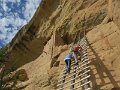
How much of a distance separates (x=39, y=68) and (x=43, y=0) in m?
5.37

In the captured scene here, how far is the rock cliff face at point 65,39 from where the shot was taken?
10.5 meters

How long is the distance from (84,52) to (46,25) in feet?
20.7

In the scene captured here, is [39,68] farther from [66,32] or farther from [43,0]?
[43,0]

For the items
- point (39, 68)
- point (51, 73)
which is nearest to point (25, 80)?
point (39, 68)

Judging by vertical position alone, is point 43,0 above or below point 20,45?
above

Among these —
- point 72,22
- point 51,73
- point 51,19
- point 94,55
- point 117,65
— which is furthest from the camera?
point 51,19

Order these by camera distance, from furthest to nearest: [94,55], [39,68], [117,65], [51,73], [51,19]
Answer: [51,19]
[39,68]
[51,73]
[94,55]
[117,65]

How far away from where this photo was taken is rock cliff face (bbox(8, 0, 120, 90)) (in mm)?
10516

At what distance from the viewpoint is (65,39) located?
1547 cm

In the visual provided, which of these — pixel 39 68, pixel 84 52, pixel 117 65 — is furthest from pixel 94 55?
pixel 39 68

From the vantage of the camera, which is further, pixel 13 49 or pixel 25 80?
pixel 13 49

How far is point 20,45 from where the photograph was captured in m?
18.9

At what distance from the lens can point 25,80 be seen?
584 inches

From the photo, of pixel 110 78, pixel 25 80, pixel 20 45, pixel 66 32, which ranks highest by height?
pixel 20 45
